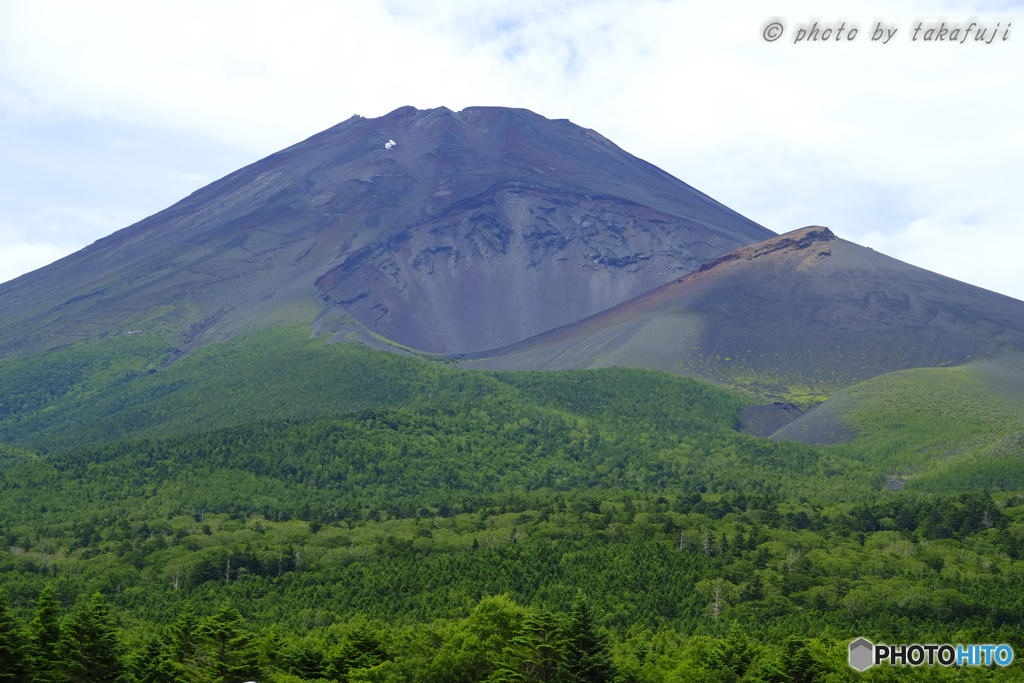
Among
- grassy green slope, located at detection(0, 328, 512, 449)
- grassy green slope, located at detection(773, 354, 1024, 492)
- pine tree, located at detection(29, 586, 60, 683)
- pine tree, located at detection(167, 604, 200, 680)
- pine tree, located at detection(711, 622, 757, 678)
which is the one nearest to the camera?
pine tree, located at detection(29, 586, 60, 683)

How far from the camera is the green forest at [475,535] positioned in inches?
2201

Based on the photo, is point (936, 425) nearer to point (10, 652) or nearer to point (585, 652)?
point (585, 652)

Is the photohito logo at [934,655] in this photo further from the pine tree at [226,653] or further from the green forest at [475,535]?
the pine tree at [226,653]

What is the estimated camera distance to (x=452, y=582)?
8562 cm

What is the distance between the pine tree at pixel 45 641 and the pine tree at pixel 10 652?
87 centimetres

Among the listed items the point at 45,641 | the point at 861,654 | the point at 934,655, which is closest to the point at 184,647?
the point at 45,641

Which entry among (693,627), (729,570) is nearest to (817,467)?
(729,570)

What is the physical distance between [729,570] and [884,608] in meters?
14.8

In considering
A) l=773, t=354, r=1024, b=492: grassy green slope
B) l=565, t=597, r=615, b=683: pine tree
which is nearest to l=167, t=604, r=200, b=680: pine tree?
l=565, t=597, r=615, b=683: pine tree

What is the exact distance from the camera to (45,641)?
1928 inches

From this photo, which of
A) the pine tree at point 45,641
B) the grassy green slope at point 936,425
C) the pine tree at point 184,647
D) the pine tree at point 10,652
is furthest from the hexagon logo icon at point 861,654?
the grassy green slope at point 936,425

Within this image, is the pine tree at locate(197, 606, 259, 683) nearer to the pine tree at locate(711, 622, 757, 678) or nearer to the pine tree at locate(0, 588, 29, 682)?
the pine tree at locate(0, 588, 29, 682)

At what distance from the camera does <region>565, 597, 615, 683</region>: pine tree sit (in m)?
50.9

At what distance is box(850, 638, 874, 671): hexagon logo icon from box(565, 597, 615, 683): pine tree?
1346 cm
